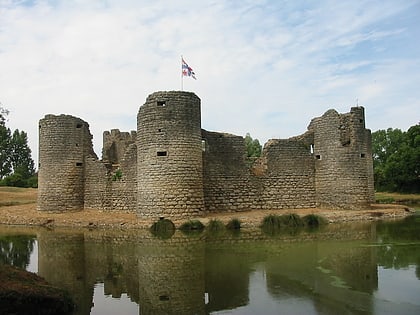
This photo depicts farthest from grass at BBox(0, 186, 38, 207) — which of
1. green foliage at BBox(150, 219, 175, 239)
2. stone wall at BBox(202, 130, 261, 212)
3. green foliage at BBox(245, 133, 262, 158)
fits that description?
green foliage at BBox(245, 133, 262, 158)

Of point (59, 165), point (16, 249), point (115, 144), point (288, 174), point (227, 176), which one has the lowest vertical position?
point (16, 249)

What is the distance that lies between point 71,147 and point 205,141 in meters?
8.84

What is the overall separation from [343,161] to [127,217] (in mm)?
13105

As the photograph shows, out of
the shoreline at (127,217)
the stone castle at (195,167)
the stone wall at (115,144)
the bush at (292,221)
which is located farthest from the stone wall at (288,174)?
the stone wall at (115,144)

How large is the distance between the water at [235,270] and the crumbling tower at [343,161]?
23.1 ft

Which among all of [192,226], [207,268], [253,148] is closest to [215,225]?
Answer: [192,226]

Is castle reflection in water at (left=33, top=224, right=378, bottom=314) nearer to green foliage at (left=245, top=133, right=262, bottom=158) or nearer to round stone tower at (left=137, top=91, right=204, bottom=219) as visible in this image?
round stone tower at (left=137, top=91, right=204, bottom=219)

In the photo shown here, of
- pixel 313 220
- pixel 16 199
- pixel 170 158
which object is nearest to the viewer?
pixel 313 220

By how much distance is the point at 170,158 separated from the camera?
22984 millimetres

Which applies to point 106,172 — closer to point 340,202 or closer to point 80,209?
point 80,209

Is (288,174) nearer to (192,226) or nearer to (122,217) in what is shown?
(192,226)

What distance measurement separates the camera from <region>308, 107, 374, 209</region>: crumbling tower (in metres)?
26.4

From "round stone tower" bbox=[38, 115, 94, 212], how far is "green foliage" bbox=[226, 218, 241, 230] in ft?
38.8

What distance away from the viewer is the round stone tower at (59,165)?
28156mm
